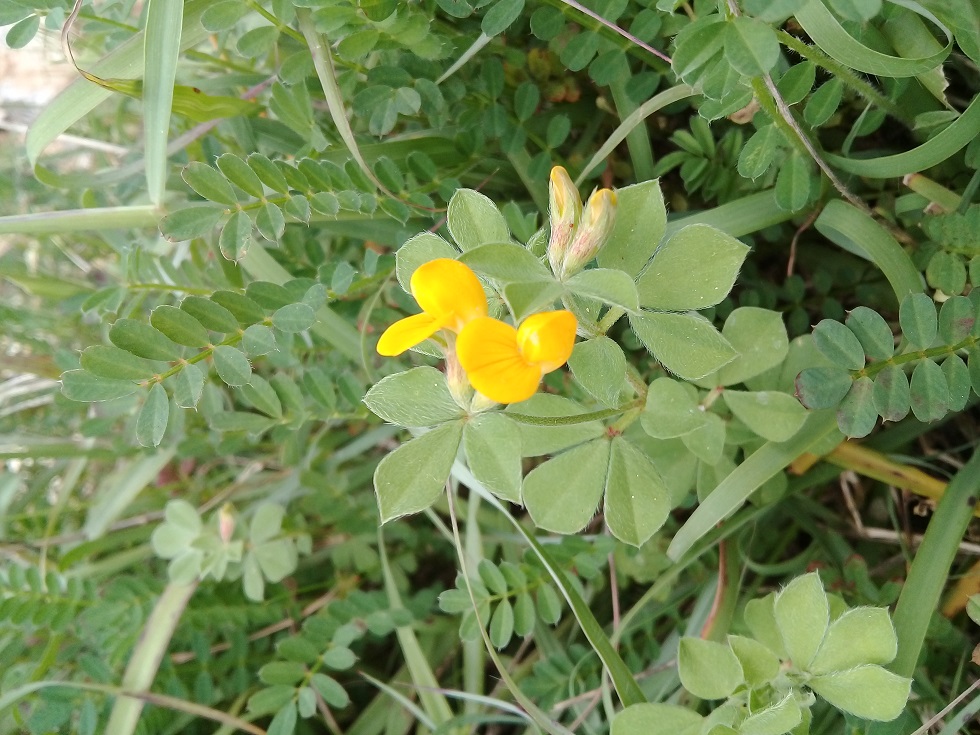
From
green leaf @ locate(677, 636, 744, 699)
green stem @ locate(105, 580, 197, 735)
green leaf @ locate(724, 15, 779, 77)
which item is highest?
green leaf @ locate(724, 15, 779, 77)

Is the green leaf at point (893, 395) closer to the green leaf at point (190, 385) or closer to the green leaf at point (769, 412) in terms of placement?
the green leaf at point (769, 412)

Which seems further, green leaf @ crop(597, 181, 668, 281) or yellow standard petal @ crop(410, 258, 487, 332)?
green leaf @ crop(597, 181, 668, 281)

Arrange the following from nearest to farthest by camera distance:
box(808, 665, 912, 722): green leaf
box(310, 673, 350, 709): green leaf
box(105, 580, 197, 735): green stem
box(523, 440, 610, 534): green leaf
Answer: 1. box(808, 665, 912, 722): green leaf
2. box(523, 440, 610, 534): green leaf
3. box(310, 673, 350, 709): green leaf
4. box(105, 580, 197, 735): green stem

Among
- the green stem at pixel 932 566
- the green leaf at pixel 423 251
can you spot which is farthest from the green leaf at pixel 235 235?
the green stem at pixel 932 566

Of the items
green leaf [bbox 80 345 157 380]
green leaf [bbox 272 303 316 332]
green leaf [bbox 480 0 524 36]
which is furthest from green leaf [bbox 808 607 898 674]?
green leaf [bbox 80 345 157 380]

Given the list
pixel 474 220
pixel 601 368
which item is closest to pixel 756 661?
pixel 601 368

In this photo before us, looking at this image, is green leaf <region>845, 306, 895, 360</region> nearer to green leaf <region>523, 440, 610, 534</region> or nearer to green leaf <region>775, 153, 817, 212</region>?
green leaf <region>775, 153, 817, 212</region>

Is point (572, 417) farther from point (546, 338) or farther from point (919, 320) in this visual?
point (919, 320)
